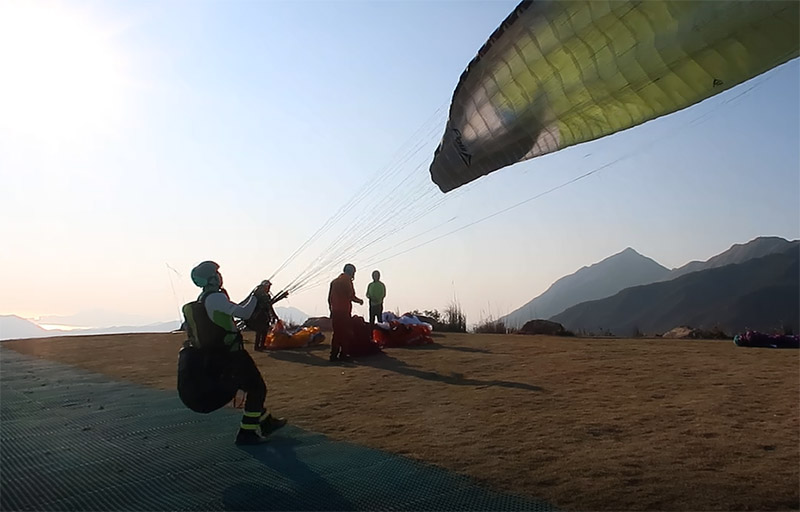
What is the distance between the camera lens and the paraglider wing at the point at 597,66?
11.6 ft

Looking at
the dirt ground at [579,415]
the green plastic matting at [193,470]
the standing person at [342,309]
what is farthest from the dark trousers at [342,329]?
the green plastic matting at [193,470]

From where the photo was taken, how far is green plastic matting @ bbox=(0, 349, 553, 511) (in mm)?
3115

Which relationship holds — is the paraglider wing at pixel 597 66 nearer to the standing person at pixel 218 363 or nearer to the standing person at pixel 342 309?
the standing person at pixel 218 363

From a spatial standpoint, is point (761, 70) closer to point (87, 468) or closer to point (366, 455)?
point (366, 455)

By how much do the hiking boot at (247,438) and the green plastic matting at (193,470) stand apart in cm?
9

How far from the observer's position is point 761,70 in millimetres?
3613

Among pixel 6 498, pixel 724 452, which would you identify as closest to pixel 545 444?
pixel 724 452

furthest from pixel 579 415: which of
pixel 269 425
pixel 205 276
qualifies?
pixel 205 276

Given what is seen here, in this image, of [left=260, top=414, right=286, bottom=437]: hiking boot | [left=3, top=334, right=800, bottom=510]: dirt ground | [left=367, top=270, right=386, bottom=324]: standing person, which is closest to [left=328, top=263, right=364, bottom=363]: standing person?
[left=3, top=334, right=800, bottom=510]: dirt ground

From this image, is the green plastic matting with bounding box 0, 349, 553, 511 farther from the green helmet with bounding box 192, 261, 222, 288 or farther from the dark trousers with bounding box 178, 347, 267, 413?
the green helmet with bounding box 192, 261, 222, 288

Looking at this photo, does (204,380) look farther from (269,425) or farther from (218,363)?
(269,425)

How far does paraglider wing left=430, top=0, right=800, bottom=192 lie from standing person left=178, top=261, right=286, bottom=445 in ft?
9.66

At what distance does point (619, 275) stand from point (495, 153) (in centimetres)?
8182

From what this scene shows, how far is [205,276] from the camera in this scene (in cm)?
464
